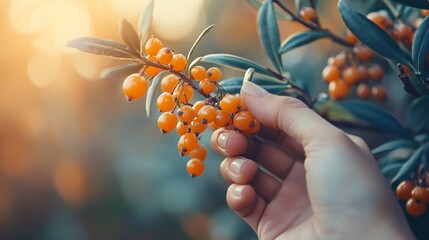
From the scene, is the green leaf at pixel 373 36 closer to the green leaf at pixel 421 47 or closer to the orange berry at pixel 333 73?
the green leaf at pixel 421 47

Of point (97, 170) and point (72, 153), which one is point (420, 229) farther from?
point (72, 153)

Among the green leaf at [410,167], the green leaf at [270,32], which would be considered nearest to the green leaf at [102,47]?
the green leaf at [270,32]

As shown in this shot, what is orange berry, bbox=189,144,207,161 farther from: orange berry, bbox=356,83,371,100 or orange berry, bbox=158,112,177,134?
orange berry, bbox=356,83,371,100

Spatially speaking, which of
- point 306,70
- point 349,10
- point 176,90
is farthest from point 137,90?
point 306,70

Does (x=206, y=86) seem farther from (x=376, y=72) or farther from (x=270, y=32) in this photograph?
(x=376, y=72)

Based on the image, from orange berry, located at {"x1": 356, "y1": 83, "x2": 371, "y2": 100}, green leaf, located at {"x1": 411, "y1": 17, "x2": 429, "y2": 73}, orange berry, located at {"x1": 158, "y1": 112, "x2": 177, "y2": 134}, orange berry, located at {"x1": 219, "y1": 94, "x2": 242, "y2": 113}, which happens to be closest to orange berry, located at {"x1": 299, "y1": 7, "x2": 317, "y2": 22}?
orange berry, located at {"x1": 356, "y1": 83, "x2": 371, "y2": 100}

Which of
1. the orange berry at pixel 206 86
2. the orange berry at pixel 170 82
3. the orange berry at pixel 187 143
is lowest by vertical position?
the orange berry at pixel 187 143
